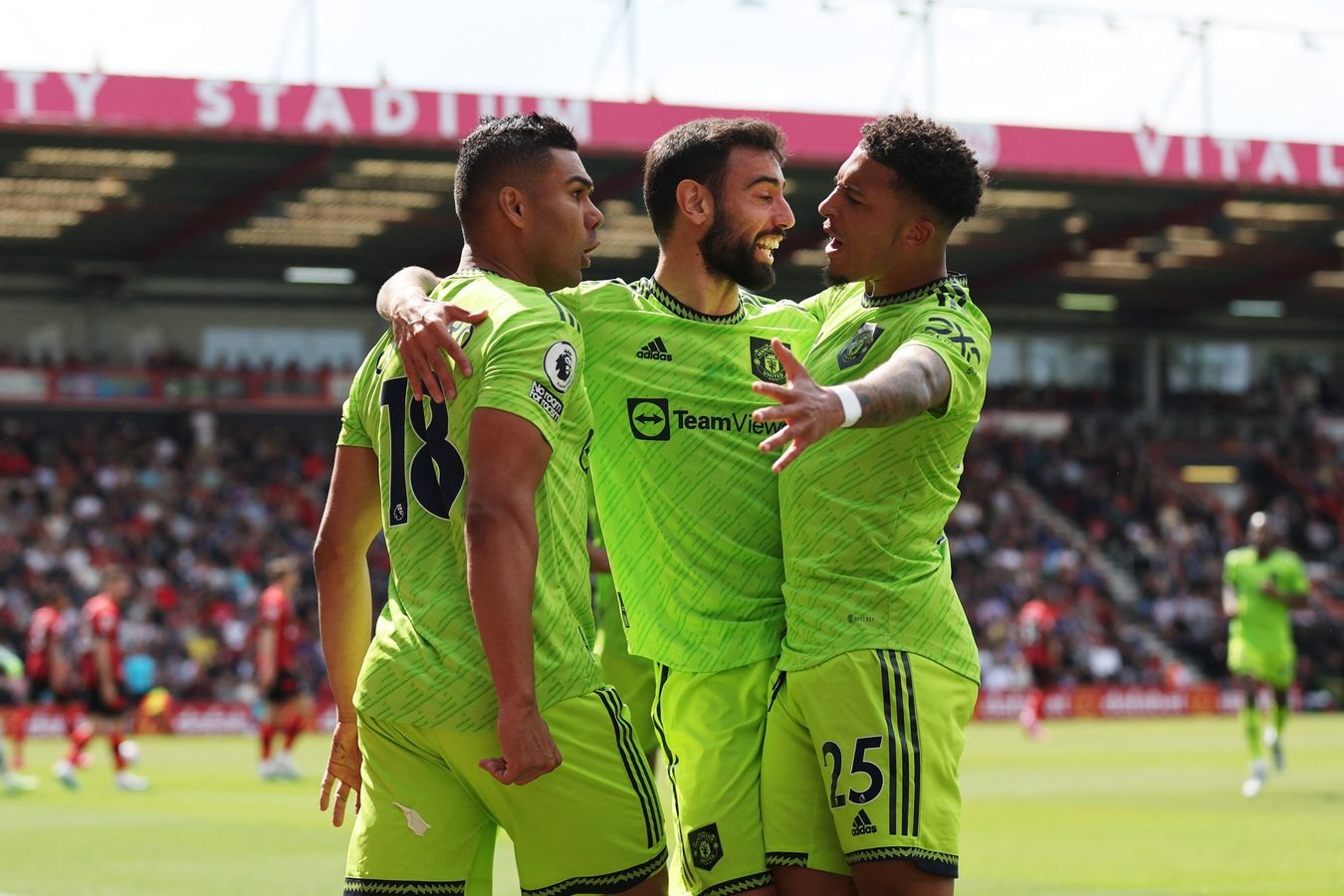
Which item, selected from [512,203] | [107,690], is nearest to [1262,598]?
[107,690]

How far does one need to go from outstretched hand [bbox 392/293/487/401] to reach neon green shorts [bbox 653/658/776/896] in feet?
3.85

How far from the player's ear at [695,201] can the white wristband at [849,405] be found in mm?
1252

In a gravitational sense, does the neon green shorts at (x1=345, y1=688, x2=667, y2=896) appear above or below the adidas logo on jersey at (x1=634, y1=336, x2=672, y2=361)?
below

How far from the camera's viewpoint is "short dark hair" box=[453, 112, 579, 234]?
4.21m

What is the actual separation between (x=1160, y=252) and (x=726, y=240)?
3492cm

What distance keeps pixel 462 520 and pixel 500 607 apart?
0.31 metres

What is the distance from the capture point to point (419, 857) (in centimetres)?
398

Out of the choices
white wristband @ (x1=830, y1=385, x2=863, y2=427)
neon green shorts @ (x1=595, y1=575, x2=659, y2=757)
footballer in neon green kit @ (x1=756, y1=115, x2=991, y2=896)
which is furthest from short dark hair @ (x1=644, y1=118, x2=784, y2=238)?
neon green shorts @ (x1=595, y1=575, x2=659, y2=757)

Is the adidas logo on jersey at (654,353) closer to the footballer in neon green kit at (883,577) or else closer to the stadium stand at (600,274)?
the footballer in neon green kit at (883,577)

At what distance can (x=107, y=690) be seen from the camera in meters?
17.4

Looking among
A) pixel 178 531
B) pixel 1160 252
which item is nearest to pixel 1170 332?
pixel 1160 252

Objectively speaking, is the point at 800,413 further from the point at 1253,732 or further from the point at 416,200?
the point at 416,200

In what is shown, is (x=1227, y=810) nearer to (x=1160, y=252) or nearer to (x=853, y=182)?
(x=853, y=182)

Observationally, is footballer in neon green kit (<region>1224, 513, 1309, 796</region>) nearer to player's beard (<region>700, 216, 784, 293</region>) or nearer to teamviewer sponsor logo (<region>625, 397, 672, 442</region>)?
player's beard (<region>700, 216, 784, 293</region>)
